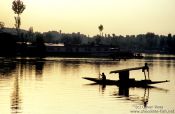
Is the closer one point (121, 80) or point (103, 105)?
point (103, 105)

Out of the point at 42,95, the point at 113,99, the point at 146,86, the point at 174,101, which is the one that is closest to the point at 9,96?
the point at 42,95

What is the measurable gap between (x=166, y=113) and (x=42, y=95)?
51.4ft

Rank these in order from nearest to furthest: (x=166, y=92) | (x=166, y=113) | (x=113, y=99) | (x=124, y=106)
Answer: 1. (x=166, y=113)
2. (x=124, y=106)
3. (x=113, y=99)
4. (x=166, y=92)

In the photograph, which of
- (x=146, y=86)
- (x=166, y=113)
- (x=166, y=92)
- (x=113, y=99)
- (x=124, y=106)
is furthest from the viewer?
(x=146, y=86)

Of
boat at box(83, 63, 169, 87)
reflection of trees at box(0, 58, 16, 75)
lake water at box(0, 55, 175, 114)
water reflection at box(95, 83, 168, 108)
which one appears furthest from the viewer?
reflection of trees at box(0, 58, 16, 75)

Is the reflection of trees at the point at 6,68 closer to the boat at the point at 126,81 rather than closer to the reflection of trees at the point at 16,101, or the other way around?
the boat at the point at 126,81

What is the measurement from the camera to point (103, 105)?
44531mm

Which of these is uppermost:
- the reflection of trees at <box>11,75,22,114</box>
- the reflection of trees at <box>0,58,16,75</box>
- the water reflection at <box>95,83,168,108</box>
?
the reflection of trees at <box>0,58,16,75</box>

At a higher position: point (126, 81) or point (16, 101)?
point (126, 81)

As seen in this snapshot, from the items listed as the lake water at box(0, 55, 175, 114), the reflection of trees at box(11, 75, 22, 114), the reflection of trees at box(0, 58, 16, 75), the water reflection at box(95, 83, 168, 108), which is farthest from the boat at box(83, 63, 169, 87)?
the reflection of trees at box(0, 58, 16, 75)

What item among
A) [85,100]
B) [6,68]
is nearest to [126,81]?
[85,100]

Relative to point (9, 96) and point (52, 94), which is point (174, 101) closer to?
point (52, 94)

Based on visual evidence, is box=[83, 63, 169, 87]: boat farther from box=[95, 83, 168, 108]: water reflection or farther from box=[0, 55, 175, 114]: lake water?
box=[0, 55, 175, 114]: lake water

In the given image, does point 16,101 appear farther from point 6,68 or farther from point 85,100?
point 6,68
